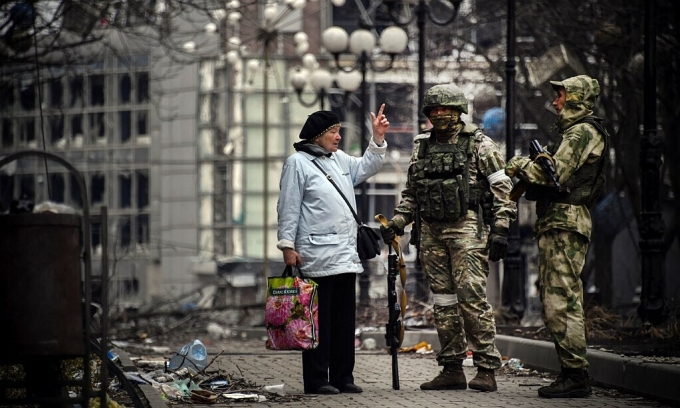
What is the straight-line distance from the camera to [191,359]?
36.0ft

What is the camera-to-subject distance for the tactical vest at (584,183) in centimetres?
945

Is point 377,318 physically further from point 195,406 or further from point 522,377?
point 195,406

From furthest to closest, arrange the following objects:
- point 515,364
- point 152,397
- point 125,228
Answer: point 125,228, point 515,364, point 152,397

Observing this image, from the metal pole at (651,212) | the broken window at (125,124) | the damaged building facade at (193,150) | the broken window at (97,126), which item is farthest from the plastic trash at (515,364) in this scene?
the broken window at (97,126)

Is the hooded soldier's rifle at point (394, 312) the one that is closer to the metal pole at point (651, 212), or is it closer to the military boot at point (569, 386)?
the military boot at point (569, 386)

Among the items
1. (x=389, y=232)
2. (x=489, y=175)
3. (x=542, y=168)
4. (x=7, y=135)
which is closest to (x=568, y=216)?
(x=542, y=168)

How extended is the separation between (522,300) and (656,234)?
3034 mm

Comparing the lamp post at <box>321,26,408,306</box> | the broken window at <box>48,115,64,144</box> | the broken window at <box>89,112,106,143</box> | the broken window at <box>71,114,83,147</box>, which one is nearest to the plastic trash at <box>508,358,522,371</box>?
the lamp post at <box>321,26,408,306</box>

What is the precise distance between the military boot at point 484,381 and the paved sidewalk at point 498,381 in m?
0.07

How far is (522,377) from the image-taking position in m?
11.4

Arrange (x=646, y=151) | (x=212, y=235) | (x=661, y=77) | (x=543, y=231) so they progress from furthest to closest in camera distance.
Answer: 1. (x=212, y=235)
2. (x=661, y=77)
3. (x=646, y=151)
4. (x=543, y=231)

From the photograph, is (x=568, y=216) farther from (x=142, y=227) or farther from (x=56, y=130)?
(x=56, y=130)

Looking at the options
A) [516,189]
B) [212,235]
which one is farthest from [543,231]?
[212,235]

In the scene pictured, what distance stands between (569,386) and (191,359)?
3.15m
